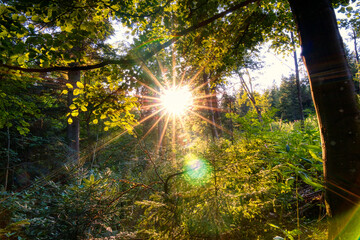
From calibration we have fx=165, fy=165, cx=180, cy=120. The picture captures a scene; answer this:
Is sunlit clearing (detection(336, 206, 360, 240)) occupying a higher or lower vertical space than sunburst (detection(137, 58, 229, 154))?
lower

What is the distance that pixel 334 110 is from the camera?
3.98ft

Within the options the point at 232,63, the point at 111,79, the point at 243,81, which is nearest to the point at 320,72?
the point at 111,79

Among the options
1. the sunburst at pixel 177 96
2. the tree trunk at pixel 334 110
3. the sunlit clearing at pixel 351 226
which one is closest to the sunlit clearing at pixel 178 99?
the sunburst at pixel 177 96

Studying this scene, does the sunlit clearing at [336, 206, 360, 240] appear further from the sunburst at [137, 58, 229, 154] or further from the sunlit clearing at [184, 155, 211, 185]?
the sunburst at [137, 58, 229, 154]

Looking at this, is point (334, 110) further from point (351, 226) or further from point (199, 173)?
point (199, 173)

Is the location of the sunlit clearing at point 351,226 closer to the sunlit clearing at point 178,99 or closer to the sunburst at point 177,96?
the sunburst at point 177,96

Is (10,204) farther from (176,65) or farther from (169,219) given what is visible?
(176,65)

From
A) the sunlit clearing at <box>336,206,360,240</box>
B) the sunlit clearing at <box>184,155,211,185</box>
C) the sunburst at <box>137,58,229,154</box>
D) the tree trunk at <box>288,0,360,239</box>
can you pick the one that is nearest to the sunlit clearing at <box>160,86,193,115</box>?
the sunburst at <box>137,58,229,154</box>

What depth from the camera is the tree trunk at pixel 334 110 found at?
1.13 meters

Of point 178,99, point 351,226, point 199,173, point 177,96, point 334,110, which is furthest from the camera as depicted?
point 178,99

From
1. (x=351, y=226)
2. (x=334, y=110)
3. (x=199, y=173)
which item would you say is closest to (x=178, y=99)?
(x=199, y=173)

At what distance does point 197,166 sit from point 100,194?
5.42 ft

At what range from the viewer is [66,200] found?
2578 mm

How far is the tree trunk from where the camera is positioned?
1134 millimetres
